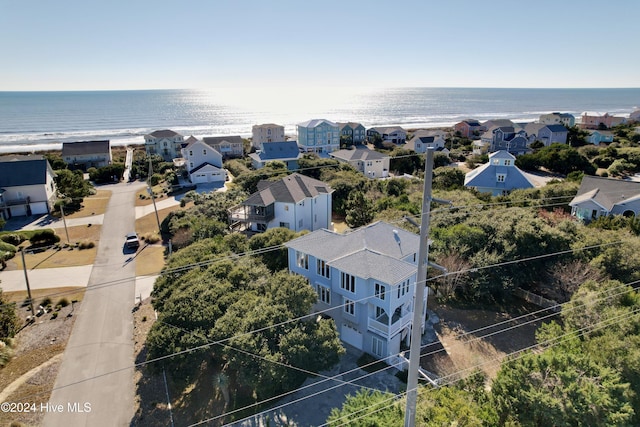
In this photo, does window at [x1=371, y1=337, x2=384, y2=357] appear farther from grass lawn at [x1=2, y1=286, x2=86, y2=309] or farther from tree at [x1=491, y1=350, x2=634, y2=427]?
grass lawn at [x1=2, y1=286, x2=86, y2=309]

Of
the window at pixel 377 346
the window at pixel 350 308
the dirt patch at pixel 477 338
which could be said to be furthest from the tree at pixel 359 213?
the window at pixel 377 346

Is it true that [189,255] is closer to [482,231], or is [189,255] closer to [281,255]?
[281,255]

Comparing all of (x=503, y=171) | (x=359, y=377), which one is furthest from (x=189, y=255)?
(x=503, y=171)

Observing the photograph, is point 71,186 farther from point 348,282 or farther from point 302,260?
point 348,282

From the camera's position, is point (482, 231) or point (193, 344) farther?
point (482, 231)

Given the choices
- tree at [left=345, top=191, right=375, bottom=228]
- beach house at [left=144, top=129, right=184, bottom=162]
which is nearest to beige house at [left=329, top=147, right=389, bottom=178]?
tree at [left=345, top=191, right=375, bottom=228]

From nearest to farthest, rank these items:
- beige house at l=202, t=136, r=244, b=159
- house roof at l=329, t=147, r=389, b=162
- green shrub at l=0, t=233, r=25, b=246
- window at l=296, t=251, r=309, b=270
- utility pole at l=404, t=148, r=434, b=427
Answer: utility pole at l=404, t=148, r=434, b=427, window at l=296, t=251, r=309, b=270, green shrub at l=0, t=233, r=25, b=246, house roof at l=329, t=147, r=389, b=162, beige house at l=202, t=136, r=244, b=159

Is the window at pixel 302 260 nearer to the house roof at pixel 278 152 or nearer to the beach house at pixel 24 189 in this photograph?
the beach house at pixel 24 189
